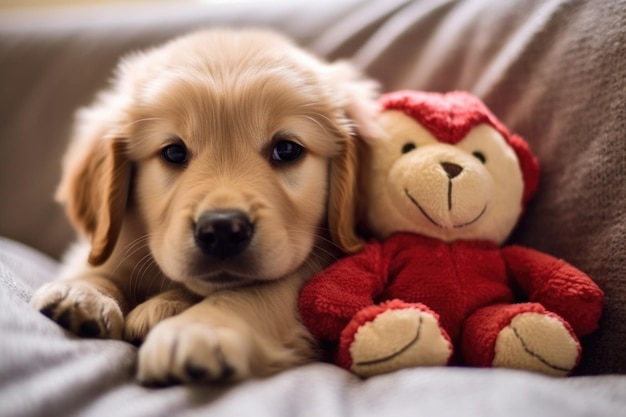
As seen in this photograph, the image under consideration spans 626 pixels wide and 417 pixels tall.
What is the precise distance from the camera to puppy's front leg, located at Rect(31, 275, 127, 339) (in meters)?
1.21

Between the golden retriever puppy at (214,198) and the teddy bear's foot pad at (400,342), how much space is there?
0.58ft

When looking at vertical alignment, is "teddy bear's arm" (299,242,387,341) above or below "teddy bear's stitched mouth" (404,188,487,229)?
below

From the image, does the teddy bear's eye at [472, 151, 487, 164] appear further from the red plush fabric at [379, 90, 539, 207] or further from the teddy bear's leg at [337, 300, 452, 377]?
the teddy bear's leg at [337, 300, 452, 377]

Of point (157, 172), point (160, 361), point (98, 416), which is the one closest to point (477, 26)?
point (157, 172)

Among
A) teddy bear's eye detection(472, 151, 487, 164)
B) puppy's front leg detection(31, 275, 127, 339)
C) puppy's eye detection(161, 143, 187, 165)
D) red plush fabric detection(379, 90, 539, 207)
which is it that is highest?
red plush fabric detection(379, 90, 539, 207)

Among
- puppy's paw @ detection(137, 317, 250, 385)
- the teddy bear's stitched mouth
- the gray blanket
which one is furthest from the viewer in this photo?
the teddy bear's stitched mouth

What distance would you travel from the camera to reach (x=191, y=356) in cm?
101

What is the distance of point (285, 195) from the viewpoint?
4.66 ft

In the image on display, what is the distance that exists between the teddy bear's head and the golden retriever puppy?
94mm

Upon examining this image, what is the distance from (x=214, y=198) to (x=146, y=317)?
0.32 metres

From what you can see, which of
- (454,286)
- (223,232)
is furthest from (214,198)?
(454,286)

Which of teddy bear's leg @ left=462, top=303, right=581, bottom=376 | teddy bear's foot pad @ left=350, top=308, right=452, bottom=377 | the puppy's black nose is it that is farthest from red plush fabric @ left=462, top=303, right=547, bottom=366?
the puppy's black nose

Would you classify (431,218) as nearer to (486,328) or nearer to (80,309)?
(486,328)

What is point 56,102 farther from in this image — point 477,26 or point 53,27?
point 477,26
